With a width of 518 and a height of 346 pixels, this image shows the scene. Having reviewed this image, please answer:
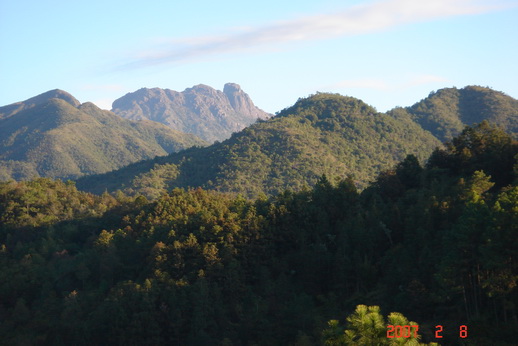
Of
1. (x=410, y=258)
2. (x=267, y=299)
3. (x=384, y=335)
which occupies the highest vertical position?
(x=384, y=335)

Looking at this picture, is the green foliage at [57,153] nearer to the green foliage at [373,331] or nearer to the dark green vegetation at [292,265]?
the dark green vegetation at [292,265]

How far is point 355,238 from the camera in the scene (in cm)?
3575

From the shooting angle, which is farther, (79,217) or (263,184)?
(263,184)

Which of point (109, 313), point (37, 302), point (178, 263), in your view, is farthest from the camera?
point (37, 302)

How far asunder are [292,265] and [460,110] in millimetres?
109083

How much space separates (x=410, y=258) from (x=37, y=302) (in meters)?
28.1

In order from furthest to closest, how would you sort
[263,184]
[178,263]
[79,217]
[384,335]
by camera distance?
1. [263,184]
2. [79,217]
3. [178,263]
4. [384,335]

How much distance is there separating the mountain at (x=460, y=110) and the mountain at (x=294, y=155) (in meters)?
7.64

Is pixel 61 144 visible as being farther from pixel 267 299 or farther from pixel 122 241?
pixel 267 299

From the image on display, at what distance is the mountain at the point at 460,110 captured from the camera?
119562mm

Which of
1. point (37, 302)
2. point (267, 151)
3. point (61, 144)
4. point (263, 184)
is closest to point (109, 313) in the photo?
point (37, 302)

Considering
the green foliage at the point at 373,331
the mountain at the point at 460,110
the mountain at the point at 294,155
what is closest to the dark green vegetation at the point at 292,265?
the green foliage at the point at 373,331

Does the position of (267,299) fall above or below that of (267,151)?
below

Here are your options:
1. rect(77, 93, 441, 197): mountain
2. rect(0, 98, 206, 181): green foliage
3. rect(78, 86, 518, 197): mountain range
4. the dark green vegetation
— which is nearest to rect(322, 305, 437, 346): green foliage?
the dark green vegetation
